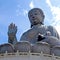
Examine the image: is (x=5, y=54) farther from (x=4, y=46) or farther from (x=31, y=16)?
(x=31, y=16)

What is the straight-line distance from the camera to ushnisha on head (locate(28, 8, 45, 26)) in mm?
16297

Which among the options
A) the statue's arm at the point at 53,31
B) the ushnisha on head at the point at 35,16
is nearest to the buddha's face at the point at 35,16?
the ushnisha on head at the point at 35,16

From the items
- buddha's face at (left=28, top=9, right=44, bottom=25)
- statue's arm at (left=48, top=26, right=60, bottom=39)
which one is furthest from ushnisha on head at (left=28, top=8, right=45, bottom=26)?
statue's arm at (left=48, top=26, right=60, bottom=39)

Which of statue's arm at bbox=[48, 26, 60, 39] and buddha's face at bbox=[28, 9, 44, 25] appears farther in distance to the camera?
buddha's face at bbox=[28, 9, 44, 25]

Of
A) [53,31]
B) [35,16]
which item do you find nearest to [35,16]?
[35,16]

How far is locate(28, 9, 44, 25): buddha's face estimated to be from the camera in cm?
1630

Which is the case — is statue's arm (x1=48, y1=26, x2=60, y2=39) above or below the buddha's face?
below

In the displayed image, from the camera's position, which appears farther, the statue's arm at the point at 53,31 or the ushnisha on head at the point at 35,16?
the ushnisha on head at the point at 35,16

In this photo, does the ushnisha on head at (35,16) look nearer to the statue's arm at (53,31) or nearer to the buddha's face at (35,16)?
the buddha's face at (35,16)

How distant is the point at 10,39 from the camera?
47.3 feet

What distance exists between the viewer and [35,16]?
16.3m

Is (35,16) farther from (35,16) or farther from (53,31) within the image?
(53,31)

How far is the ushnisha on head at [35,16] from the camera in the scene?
1630 centimetres

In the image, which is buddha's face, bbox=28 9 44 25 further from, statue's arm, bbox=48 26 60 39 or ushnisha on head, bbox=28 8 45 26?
statue's arm, bbox=48 26 60 39
